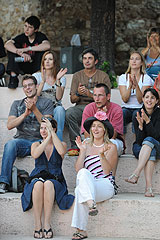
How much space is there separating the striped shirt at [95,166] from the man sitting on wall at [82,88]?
989mm

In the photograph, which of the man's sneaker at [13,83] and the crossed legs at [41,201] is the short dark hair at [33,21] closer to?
the man's sneaker at [13,83]

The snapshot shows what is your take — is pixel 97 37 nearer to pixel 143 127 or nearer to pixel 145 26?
pixel 145 26

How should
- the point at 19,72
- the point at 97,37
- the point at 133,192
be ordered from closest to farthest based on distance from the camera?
1. the point at 133,192
2. the point at 19,72
3. the point at 97,37

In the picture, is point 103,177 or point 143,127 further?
point 143,127

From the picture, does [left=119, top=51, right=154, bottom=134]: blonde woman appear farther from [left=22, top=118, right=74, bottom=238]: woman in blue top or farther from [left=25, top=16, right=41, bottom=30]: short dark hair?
[left=25, top=16, right=41, bottom=30]: short dark hair

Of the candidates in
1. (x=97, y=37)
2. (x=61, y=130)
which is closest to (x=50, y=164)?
(x=61, y=130)

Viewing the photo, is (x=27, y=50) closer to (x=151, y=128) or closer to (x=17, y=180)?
(x=17, y=180)

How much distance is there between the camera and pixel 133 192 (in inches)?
225

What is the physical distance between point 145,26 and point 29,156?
20.2 ft

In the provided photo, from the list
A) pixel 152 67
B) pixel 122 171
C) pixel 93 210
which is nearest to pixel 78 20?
pixel 152 67

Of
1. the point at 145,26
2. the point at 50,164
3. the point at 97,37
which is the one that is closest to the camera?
the point at 50,164

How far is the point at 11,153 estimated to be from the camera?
221 inches

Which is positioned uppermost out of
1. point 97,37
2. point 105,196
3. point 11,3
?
point 11,3

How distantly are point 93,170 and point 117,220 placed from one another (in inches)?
19.8
